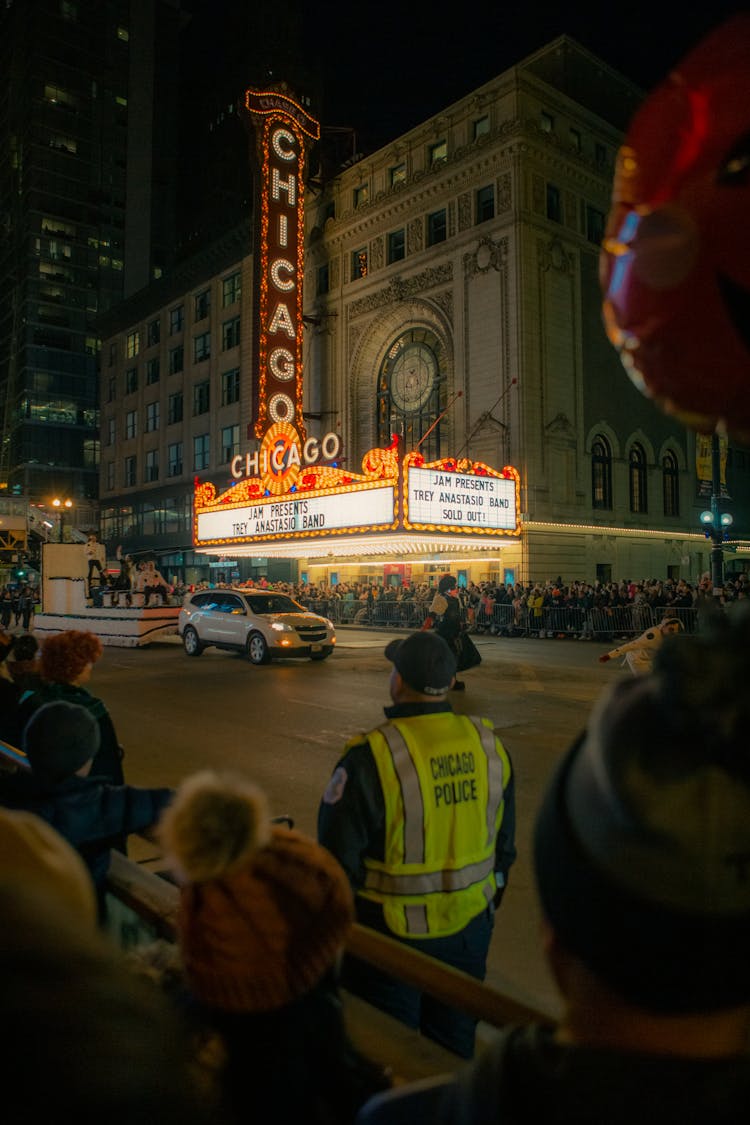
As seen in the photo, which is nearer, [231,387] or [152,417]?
[231,387]

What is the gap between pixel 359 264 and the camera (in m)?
35.2

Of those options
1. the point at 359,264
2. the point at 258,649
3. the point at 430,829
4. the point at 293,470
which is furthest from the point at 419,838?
the point at 359,264

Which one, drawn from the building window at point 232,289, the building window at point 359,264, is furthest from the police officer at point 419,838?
the building window at point 232,289

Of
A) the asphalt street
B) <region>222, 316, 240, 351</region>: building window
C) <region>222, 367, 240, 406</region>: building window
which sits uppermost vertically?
<region>222, 316, 240, 351</region>: building window

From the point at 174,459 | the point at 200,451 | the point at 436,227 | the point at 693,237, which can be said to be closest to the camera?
the point at 693,237

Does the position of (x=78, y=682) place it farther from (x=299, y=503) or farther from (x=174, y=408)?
(x=174, y=408)

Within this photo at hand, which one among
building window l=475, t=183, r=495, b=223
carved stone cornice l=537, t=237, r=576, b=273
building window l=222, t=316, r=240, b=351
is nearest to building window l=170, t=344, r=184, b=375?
building window l=222, t=316, r=240, b=351

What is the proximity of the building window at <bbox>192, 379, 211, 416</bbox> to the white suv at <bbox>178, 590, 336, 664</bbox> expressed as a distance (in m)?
27.0

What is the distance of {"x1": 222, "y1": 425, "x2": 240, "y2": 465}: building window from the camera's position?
4150 centimetres

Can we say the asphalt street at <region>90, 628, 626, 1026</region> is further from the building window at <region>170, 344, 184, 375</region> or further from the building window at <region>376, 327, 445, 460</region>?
the building window at <region>170, 344, 184, 375</region>

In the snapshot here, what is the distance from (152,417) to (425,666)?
166 ft

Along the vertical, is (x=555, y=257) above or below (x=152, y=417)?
above

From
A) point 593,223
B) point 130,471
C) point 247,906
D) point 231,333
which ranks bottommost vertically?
point 247,906

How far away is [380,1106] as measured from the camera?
1.10 m
